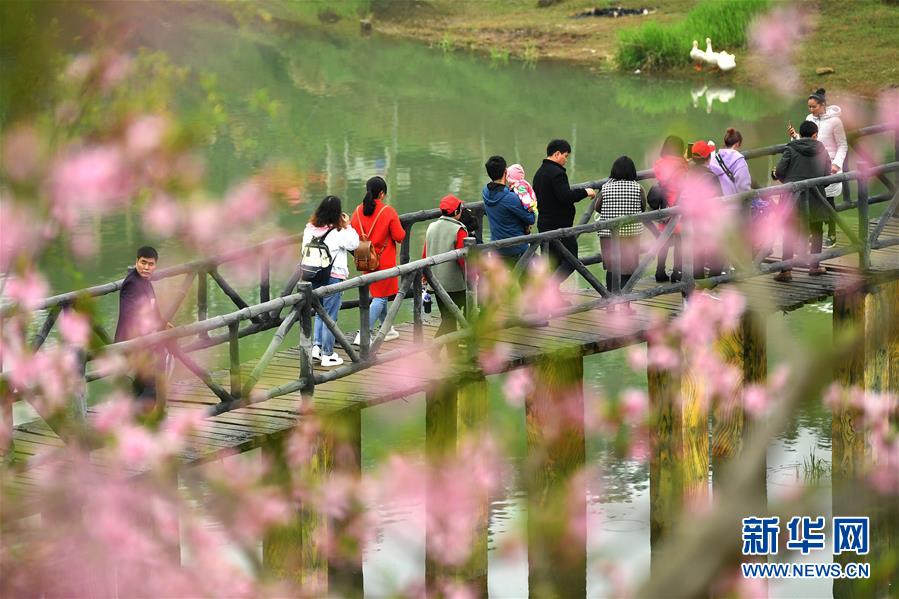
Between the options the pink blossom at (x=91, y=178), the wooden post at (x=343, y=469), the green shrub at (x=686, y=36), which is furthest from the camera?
the green shrub at (x=686, y=36)

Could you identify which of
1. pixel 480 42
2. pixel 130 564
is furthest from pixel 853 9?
pixel 130 564

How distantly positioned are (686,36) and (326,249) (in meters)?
34.6

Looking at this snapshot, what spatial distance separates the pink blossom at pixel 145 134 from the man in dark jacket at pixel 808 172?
955 centimetres

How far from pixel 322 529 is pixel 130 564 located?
17.0 feet

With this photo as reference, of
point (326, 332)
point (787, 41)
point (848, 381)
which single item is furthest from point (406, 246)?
point (787, 41)

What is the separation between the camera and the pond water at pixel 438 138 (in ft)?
54.9

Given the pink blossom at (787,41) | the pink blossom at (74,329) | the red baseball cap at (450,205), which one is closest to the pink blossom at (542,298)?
the red baseball cap at (450,205)

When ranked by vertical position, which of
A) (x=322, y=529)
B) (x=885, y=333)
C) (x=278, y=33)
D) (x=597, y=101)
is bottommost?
(x=322, y=529)

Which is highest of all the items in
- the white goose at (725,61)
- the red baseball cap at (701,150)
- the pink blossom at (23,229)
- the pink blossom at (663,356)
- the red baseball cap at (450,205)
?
the white goose at (725,61)

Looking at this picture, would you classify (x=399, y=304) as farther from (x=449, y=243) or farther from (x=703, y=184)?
(x=703, y=184)

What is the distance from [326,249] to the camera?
12.4 metres

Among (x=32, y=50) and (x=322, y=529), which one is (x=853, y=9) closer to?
(x=322, y=529)

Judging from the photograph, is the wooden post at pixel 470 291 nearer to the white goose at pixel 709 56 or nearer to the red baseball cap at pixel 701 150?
the red baseball cap at pixel 701 150

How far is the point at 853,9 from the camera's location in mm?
44875
